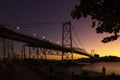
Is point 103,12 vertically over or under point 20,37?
under

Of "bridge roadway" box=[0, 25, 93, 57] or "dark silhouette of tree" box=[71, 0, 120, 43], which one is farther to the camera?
"bridge roadway" box=[0, 25, 93, 57]

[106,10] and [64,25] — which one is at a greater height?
[64,25]

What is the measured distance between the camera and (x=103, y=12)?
5098mm

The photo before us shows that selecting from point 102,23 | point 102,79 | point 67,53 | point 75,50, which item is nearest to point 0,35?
point 67,53

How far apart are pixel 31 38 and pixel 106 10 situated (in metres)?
70.5

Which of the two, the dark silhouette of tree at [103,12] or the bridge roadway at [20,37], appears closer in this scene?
the dark silhouette of tree at [103,12]

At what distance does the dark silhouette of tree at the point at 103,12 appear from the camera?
16.1 ft

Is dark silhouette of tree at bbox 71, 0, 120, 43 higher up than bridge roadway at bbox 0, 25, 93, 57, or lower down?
lower down

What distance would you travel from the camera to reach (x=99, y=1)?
514 centimetres

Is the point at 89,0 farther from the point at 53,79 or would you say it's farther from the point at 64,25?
the point at 64,25

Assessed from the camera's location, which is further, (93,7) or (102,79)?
(102,79)

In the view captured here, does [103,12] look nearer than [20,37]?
Yes

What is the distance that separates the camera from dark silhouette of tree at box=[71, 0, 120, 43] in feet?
16.1

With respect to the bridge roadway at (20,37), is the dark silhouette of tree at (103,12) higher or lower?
lower
